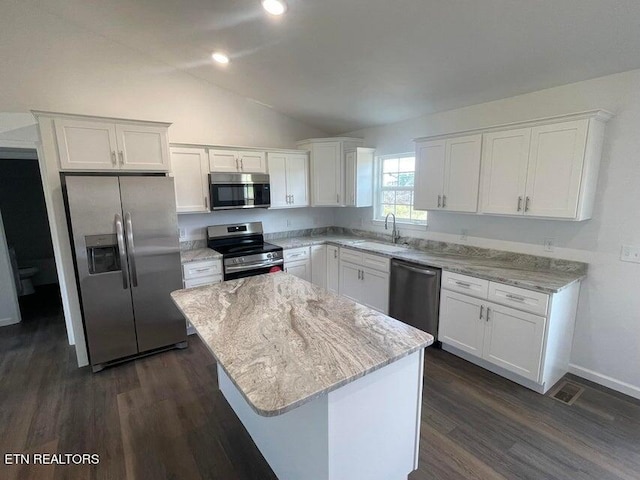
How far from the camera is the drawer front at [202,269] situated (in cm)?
345

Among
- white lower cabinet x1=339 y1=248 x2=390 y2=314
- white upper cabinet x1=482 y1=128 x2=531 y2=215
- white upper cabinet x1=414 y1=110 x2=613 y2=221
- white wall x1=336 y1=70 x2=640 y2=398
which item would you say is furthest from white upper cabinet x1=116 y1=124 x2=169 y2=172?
white wall x1=336 y1=70 x2=640 y2=398

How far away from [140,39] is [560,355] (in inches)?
197

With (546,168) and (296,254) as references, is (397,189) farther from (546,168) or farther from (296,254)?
(546,168)

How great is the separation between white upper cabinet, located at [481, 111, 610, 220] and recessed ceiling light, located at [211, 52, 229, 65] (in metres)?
2.71

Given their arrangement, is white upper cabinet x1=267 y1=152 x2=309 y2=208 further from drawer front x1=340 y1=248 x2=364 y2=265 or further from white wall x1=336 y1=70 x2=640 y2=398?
white wall x1=336 y1=70 x2=640 y2=398

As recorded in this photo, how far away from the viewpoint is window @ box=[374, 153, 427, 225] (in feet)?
13.2

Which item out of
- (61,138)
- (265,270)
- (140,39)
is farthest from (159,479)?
(140,39)

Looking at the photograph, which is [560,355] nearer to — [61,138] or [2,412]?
[2,412]

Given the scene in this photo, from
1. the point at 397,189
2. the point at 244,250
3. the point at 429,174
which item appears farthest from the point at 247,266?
the point at 429,174

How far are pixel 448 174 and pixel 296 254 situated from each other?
2.13 meters

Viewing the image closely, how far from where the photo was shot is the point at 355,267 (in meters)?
3.99

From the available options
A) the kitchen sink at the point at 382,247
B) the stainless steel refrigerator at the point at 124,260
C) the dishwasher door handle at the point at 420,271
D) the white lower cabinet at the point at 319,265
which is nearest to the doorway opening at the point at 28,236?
the stainless steel refrigerator at the point at 124,260

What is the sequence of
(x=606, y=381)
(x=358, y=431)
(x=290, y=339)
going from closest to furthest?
(x=358, y=431), (x=290, y=339), (x=606, y=381)

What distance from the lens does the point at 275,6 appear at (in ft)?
7.23
